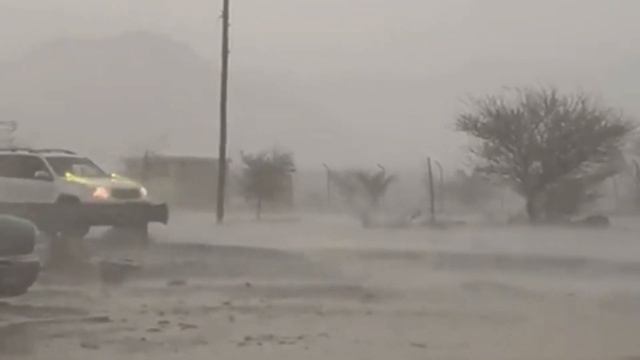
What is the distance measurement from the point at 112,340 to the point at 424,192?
8.85 meters

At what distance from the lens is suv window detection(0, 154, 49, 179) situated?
1355cm

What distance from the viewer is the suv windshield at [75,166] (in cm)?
1354

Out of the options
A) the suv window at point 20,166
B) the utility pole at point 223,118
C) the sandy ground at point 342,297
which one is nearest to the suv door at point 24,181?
the suv window at point 20,166

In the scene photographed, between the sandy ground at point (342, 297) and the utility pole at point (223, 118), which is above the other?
the utility pole at point (223, 118)

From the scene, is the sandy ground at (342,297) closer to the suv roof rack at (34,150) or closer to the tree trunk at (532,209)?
the tree trunk at (532,209)

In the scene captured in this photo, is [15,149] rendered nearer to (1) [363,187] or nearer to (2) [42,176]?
(2) [42,176]

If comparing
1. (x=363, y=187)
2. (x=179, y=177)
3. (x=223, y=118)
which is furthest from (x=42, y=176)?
(x=363, y=187)

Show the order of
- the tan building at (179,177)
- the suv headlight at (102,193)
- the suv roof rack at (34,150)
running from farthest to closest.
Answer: the tan building at (179,177) → the suv roof rack at (34,150) → the suv headlight at (102,193)

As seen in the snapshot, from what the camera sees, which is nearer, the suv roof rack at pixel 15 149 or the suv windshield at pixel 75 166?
the suv windshield at pixel 75 166

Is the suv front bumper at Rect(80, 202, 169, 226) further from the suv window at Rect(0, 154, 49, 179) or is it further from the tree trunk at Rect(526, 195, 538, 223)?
the tree trunk at Rect(526, 195, 538, 223)

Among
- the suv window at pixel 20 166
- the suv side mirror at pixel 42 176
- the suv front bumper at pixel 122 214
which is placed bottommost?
the suv front bumper at pixel 122 214

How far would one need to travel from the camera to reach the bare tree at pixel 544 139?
19.3 metres

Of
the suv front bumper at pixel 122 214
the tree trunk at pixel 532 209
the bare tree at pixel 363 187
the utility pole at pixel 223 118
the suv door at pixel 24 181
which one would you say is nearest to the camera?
the suv front bumper at pixel 122 214

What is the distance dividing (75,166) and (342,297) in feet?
14.2
